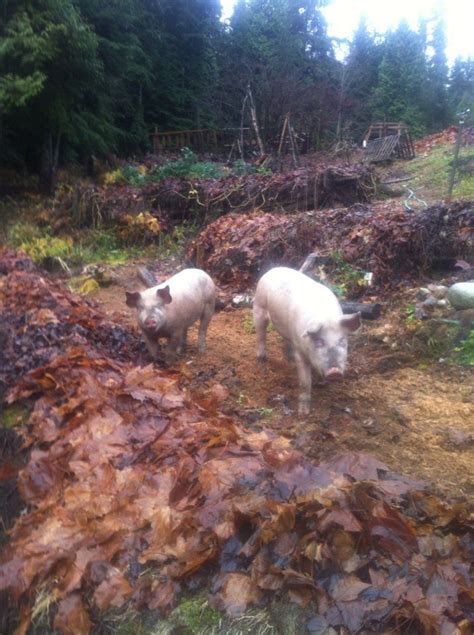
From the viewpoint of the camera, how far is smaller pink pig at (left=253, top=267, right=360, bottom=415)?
492 cm

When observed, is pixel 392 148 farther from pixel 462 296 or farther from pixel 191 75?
pixel 462 296

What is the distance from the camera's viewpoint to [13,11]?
45.4 ft

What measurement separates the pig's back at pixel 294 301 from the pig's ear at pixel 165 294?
0.95 metres

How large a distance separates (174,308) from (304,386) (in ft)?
6.10

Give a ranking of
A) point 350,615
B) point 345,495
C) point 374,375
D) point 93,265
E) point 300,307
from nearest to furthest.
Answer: point 350,615 → point 345,495 → point 300,307 → point 374,375 → point 93,265

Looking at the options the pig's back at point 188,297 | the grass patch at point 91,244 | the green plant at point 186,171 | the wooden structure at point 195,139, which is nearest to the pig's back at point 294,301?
the pig's back at point 188,297

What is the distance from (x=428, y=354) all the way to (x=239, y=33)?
105ft

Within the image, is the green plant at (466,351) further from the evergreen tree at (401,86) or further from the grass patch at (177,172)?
the evergreen tree at (401,86)

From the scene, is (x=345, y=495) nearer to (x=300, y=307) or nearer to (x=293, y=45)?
(x=300, y=307)

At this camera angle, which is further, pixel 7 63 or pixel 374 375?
pixel 7 63

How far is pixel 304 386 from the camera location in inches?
207

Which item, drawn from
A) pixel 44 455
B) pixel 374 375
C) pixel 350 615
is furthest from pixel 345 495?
pixel 374 375

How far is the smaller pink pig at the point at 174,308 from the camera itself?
6141mm

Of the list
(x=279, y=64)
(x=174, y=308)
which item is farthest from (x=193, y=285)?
(x=279, y=64)
